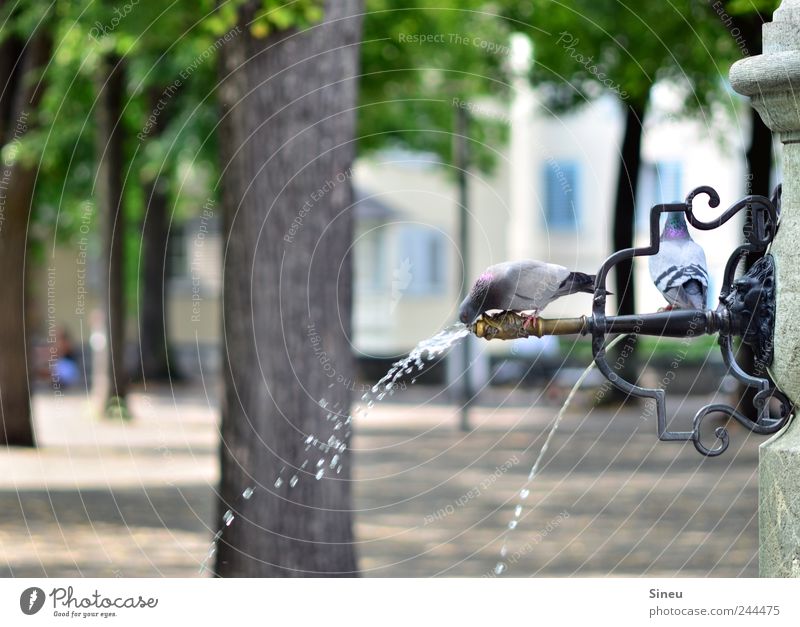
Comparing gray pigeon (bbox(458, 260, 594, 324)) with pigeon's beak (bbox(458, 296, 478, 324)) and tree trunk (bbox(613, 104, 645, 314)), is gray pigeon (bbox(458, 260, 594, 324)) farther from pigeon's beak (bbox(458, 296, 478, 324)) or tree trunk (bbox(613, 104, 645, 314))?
tree trunk (bbox(613, 104, 645, 314))

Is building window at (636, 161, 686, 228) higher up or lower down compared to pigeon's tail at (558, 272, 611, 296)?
higher up

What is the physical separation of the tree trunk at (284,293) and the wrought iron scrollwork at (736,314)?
354 centimetres

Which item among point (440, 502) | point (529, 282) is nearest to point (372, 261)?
point (440, 502)

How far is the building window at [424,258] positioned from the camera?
37.9 metres

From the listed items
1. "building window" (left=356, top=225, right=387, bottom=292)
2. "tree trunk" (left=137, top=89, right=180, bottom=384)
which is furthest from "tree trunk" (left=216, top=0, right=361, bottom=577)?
"building window" (left=356, top=225, right=387, bottom=292)

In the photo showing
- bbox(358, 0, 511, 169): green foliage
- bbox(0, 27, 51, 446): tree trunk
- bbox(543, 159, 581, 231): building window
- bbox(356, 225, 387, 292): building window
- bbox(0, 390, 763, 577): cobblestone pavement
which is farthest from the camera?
bbox(356, 225, 387, 292): building window

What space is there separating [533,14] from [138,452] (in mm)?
8859

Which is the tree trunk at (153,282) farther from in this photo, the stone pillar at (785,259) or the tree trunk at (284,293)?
the stone pillar at (785,259)

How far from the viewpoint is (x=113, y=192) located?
1816 centimetres

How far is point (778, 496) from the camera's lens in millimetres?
2986

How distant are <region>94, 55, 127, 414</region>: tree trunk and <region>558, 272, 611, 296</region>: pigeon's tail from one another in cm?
1487

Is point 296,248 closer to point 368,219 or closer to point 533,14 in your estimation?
point 533,14

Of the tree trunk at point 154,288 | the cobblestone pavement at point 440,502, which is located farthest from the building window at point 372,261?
the cobblestone pavement at point 440,502

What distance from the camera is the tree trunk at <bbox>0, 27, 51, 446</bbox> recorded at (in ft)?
47.5
